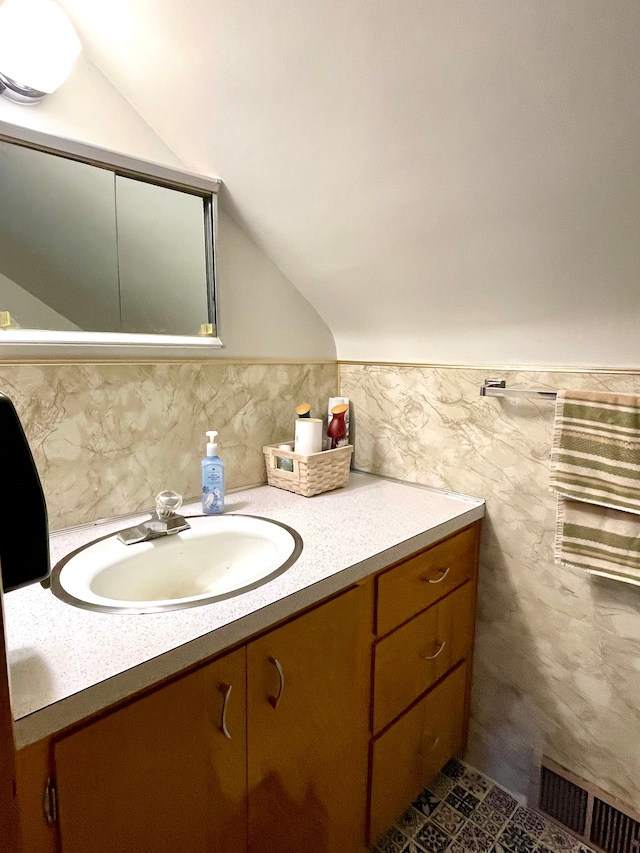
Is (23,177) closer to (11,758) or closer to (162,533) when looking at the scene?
(162,533)

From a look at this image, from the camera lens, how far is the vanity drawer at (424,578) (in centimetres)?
121

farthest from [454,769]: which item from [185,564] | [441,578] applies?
[185,564]

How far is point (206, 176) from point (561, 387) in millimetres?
1082

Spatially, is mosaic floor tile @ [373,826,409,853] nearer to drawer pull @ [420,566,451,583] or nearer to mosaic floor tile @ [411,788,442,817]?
mosaic floor tile @ [411,788,442,817]

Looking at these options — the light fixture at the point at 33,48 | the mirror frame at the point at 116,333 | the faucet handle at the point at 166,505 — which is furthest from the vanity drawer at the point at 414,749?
the light fixture at the point at 33,48

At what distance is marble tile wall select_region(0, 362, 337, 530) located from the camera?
3.90 ft

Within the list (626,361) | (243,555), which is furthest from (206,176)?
(626,361)

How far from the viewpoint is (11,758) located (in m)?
0.50

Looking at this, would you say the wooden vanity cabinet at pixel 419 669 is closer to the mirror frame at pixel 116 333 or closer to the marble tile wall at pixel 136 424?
the marble tile wall at pixel 136 424

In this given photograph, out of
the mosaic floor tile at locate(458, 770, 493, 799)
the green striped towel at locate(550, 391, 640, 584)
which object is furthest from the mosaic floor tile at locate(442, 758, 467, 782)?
the green striped towel at locate(550, 391, 640, 584)

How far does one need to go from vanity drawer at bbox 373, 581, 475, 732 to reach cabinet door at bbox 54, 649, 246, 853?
43 centimetres

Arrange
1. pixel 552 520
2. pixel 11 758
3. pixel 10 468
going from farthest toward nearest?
pixel 552 520
pixel 10 468
pixel 11 758

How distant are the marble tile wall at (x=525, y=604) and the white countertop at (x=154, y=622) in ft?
0.68

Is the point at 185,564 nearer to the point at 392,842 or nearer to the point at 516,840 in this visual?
the point at 392,842
